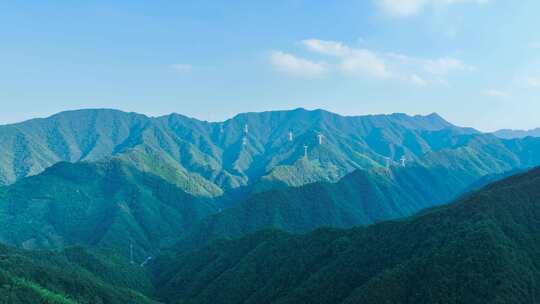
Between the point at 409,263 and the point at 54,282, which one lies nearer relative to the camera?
the point at 409,263

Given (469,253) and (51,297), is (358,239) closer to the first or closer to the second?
(469,253)

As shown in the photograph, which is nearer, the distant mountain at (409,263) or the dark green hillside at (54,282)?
the distant mountain at (409,263)

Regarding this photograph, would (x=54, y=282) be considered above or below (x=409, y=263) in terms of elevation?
below

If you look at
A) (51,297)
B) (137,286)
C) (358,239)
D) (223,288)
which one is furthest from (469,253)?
(137,286)

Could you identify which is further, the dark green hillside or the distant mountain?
the dark green hillside
